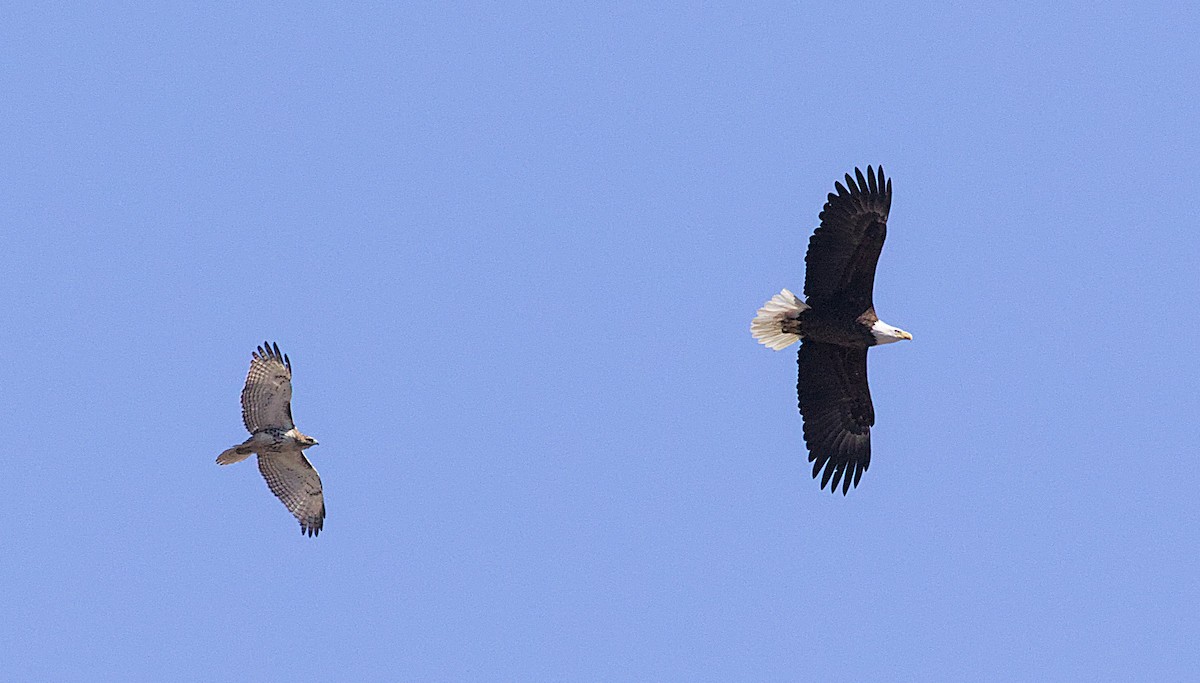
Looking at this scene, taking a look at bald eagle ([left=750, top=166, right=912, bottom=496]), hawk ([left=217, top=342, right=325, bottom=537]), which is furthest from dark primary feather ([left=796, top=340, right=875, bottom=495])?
hawk ([left=217, top=342, right=325, bottom=537])

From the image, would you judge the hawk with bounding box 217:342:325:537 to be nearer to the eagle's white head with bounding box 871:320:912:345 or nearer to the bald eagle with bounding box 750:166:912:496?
the bald eagle with bounding box 750:166:912:496

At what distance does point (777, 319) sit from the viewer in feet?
58.9

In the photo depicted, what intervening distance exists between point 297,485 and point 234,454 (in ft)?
3.82

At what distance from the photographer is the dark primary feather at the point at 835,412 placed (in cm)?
1831

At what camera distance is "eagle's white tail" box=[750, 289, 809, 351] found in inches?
702

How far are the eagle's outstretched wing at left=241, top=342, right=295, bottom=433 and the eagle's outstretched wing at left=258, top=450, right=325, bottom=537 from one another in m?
0.58

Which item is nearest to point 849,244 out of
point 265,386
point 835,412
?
point 835,412

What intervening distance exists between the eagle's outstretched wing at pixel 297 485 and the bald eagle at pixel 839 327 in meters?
4.71

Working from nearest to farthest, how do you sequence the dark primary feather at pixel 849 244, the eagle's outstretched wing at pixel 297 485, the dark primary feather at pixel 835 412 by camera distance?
the dark primary feather at pixel 849 244
the dark primary feather at pixel 835 412
the eagle's outstretched wing at pixel 297 485

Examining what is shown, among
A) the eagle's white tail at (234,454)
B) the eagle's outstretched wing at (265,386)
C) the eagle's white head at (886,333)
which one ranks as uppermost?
the eagle's white head at (886,333)

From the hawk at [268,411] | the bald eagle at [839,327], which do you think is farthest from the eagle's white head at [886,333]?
the hawk at [268,411]

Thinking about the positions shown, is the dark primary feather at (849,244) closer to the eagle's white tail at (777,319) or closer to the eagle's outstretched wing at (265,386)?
the eagle's white tail at (777,319)

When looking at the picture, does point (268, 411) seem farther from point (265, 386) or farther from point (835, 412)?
point (835, 412)

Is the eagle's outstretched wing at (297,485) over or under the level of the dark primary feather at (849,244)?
under
